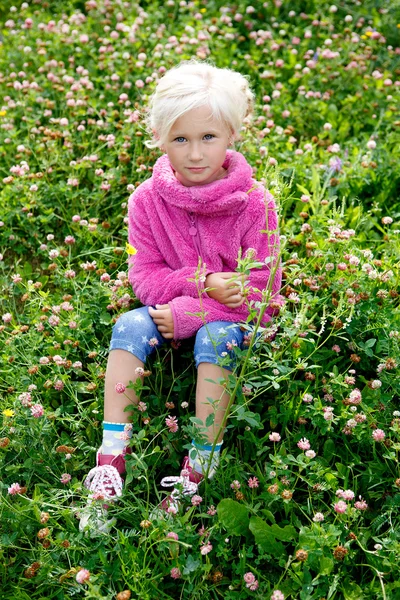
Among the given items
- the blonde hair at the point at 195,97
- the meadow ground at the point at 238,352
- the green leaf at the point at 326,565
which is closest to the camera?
the green leaf at the point at 326,565

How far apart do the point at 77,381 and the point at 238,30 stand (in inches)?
127

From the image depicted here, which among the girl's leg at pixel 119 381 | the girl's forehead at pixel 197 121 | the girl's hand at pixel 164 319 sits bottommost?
the girl's leg at pixel 119 381

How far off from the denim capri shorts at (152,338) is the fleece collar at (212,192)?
43 cm

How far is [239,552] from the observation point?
8.11ft

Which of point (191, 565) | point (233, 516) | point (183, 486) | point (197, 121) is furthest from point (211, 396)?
point (197, 121)

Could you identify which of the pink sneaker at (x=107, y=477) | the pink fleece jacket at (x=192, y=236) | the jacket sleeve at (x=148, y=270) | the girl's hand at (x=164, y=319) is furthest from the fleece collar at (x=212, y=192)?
the pink sneaker at (x=107, y=477)

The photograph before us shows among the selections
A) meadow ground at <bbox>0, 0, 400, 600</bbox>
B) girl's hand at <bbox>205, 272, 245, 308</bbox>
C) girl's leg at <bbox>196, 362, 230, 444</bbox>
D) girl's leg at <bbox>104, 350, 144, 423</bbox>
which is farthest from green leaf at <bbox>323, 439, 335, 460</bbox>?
girl's leg at <bbox>104, 350, 144, 423</bbox>

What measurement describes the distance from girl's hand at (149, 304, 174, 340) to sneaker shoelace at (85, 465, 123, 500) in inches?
21.7

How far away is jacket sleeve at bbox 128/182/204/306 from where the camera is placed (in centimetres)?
300

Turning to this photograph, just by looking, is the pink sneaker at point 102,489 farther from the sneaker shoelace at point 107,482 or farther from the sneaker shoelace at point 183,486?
the sneaker shoelace at point 183,486

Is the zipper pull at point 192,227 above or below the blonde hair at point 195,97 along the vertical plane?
below

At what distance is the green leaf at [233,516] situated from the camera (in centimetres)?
251

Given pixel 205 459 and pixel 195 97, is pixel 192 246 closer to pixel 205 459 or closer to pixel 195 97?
pixel 195 97

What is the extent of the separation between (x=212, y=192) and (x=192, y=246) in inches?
9.4
